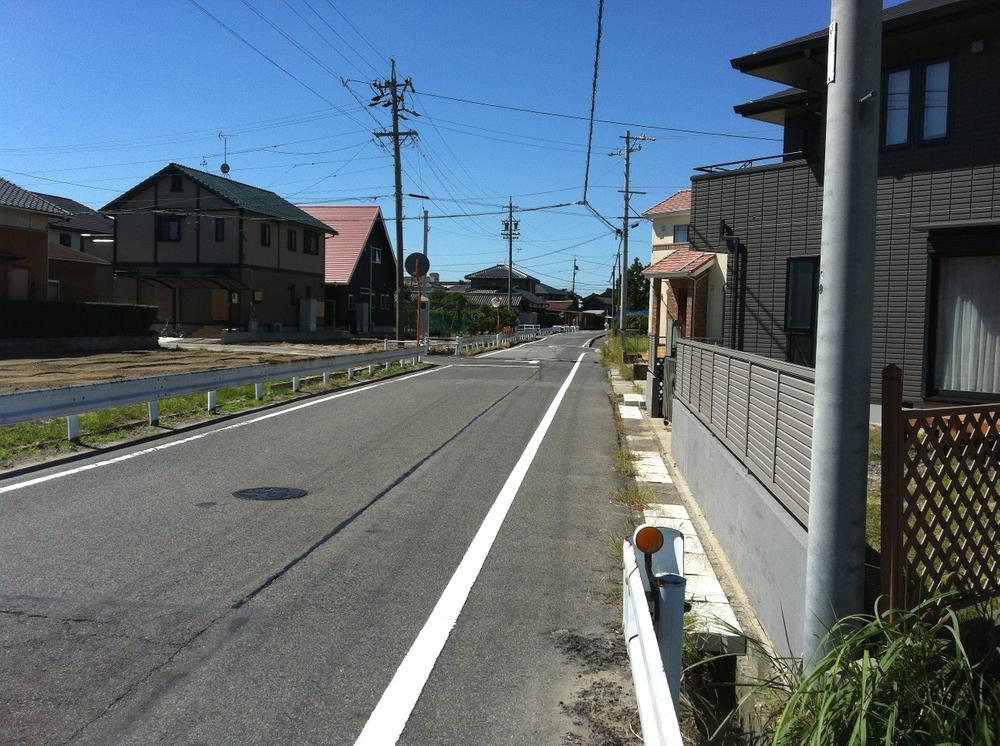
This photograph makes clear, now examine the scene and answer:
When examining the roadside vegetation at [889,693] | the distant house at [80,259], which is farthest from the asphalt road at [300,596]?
the distant house at [80,259]

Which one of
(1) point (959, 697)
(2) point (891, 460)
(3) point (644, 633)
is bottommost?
(1) point (959, 697)

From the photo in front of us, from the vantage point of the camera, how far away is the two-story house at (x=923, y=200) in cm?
1160

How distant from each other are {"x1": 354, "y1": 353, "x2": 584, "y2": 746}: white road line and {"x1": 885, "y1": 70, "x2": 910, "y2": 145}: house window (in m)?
8.35

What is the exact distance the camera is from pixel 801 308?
14758mm

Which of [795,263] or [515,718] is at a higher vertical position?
[795,263]

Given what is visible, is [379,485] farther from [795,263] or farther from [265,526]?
[795,263]

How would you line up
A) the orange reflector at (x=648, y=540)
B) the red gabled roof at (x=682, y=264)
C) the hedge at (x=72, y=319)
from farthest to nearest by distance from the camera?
1. the hedge at (x=72, y=319)
2. the red gabled roof at (x=682, y=264)
3. the orange reflector at (x=648, y=540)

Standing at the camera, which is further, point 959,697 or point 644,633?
point 959,697

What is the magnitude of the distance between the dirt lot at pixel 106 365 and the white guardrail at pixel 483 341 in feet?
23.3

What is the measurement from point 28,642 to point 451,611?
236 centimetres

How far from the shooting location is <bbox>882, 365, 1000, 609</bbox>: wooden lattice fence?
4094 millimetres

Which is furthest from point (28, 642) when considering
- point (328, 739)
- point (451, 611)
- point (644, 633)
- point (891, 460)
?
point (891, 460)

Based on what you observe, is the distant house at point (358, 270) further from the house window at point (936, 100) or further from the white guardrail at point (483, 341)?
the house window at point (936, 100)

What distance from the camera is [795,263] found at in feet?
48.2
